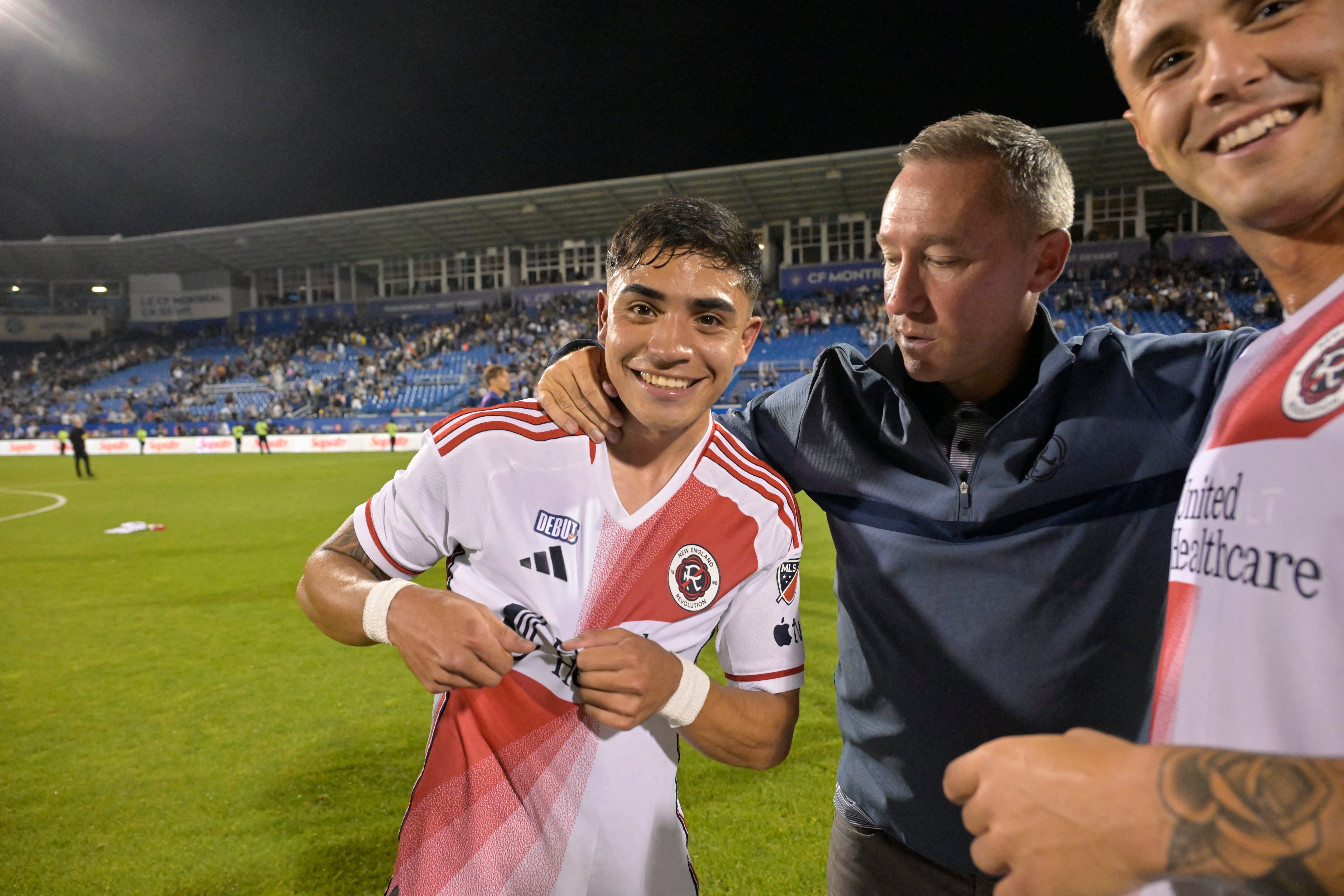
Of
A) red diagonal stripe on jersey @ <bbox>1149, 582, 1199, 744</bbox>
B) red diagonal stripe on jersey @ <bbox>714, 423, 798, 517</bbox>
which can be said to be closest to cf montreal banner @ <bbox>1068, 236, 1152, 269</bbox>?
red diagonal stripe on jersey @ <bbox>714, 423, 798, 517</bbox>

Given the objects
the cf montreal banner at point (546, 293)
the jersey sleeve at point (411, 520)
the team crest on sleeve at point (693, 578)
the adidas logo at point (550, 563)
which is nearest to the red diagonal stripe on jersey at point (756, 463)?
the team crest on sleeve at point (693, 578)

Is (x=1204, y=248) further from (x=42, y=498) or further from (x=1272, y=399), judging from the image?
(x=42, y=498)

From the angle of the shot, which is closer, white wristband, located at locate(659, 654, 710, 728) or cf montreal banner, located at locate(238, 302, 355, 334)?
white wristband, located at locate(659, 654, 710, 728)

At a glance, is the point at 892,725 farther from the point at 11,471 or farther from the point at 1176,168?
the point at 11,471

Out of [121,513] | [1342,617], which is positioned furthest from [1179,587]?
[121,513]

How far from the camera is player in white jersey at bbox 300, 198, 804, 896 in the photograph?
6.27 ft

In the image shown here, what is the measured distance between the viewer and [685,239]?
208 centimetres

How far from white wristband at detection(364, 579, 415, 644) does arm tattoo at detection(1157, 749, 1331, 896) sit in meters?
1.53

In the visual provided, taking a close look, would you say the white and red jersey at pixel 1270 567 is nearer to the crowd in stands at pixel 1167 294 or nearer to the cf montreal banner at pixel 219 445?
the cf montreal banner at pixel 219 445

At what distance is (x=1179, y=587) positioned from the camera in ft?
3.72

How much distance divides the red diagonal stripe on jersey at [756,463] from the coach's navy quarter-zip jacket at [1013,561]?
15cm

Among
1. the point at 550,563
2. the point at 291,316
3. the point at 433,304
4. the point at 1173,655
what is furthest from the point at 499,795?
the point at 291,316

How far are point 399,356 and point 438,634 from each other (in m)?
42.3

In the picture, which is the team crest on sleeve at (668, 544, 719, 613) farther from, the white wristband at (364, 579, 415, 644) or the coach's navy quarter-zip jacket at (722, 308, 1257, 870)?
the white wristband at (364, 579, 415, 644)
